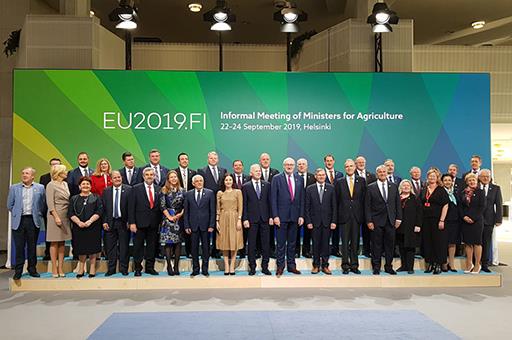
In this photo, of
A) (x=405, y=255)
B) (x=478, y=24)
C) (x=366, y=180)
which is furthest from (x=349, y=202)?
(x=478, y=24)

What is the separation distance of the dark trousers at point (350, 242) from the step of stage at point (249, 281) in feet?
0.56

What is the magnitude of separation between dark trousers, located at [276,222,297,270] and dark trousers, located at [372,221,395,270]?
99cm

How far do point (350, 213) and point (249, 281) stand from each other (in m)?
1.51

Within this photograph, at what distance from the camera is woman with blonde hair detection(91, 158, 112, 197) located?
710 cm

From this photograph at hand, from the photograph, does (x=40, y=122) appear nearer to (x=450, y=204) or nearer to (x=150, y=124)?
(x=150, y=124)

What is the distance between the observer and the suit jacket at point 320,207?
6.86 meters

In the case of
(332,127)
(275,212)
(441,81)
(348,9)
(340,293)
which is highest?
(348,9)

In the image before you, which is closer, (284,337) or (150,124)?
(284,337)

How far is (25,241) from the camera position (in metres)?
6.77

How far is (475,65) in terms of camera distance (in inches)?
419

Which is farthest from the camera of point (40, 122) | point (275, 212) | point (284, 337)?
point (40, 122)

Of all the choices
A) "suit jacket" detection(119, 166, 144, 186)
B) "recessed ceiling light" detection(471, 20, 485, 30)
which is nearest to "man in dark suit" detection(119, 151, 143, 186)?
"suit jacket" detection(119, 166, 144, 186)

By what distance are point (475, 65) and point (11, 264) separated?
8840 mm

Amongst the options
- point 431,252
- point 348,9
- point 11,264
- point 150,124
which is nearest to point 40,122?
point 150,124
